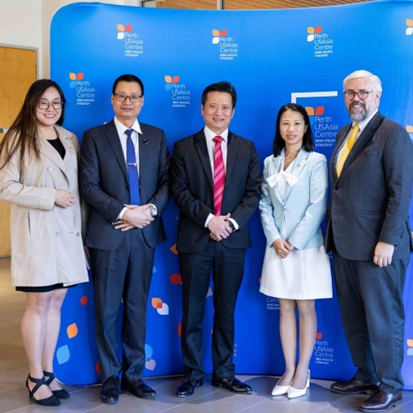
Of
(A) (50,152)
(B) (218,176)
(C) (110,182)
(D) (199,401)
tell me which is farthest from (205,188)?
(D) (199,401)

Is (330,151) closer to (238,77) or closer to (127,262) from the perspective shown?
(238,77)

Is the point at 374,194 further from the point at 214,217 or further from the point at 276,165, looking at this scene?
the point at 214,217

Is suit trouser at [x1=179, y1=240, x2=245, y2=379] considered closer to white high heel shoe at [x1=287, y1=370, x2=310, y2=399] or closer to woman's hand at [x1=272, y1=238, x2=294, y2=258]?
woman's hand at [x1=272, y1=238, x2=294, y2=258]

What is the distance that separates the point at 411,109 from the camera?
3.41m

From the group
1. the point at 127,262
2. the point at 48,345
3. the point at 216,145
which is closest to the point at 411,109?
the point at 216,145

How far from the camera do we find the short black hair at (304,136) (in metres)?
3.37

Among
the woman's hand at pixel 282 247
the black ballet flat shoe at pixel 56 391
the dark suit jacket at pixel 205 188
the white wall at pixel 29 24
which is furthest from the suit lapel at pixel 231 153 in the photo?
the white wall at pixel 29 24

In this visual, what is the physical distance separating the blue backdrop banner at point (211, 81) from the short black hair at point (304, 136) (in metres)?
0.21

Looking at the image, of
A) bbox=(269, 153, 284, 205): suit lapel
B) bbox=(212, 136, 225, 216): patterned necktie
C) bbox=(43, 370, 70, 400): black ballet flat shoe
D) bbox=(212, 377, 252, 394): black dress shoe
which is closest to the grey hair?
bbox=(269, 153, 284, 205): suit lapel

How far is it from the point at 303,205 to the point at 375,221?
16.6 inches

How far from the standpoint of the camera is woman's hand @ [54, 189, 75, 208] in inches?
124

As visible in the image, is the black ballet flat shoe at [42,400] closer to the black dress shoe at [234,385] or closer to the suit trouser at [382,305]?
the black dress shoe at [234,385]

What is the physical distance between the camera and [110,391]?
3.34 meters

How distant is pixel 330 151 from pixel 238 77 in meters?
0.73
